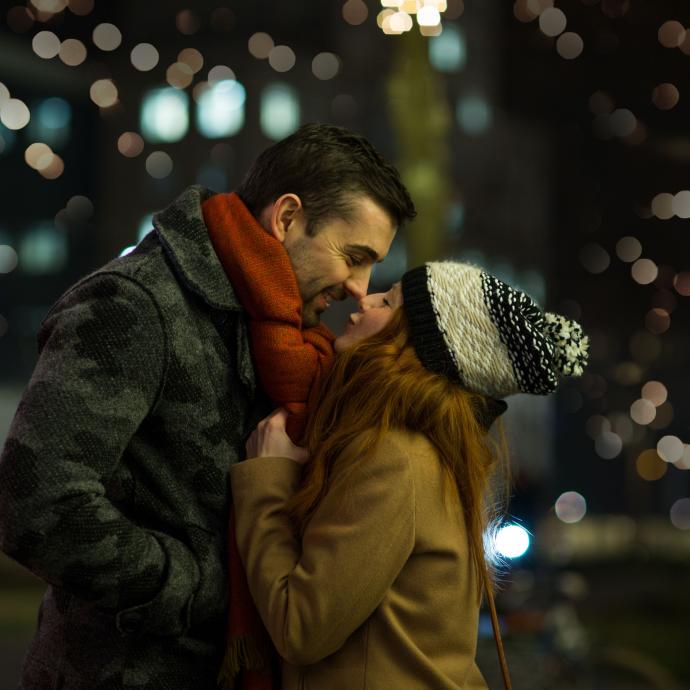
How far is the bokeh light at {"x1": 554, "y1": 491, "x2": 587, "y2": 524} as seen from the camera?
12.7m

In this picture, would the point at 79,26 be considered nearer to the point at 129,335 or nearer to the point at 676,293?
the point at 676,293

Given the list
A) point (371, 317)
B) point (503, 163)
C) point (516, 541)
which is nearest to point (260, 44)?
point (503, 163)

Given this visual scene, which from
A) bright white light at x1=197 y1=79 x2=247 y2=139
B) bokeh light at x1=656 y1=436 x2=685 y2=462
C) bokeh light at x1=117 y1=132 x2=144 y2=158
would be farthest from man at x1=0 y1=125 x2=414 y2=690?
bokeh light at x1=117 y1=132 x2=144 y2=158

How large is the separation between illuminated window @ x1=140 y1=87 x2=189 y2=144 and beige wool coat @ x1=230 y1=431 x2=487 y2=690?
1197 cm

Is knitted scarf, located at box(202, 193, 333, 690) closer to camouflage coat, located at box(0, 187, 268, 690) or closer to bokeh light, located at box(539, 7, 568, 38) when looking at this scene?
camouflage coat, located at box(0, 187, 268, 690)

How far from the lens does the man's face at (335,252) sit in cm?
194

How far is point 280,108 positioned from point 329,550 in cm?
1224

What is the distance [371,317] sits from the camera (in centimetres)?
193

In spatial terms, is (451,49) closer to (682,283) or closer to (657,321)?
(682,283)

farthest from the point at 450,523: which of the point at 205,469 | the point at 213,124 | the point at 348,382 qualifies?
the point at 213,124

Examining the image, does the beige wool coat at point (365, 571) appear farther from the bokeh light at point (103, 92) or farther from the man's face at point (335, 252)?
the bokeh light at point (103, 92)

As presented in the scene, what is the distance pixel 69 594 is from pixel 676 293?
11744mm

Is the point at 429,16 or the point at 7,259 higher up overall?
the point at 429,16

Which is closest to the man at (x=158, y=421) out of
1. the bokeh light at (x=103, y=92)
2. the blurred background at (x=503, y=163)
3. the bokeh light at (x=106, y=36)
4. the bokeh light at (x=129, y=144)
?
the blurred background at (x=503, y=163)
